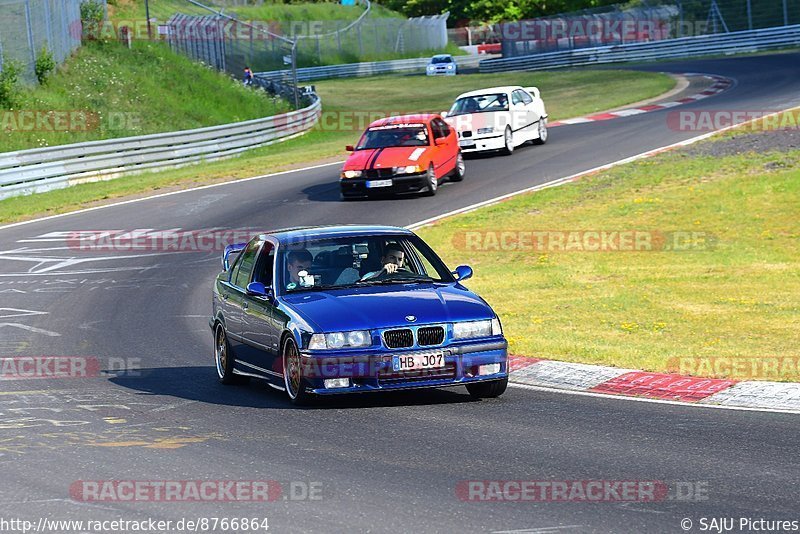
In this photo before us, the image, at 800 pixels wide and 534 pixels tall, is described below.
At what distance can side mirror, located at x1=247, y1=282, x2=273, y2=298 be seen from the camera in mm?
11219

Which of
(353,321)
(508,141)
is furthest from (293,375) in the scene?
(508,141)

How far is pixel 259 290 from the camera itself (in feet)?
36.8

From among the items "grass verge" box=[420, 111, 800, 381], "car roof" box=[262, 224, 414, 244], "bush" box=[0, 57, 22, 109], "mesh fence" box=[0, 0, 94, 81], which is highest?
"mesh fence" box=[0, 0, 94, 81]

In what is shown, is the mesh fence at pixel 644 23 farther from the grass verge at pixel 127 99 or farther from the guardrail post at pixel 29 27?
the guardrail post at pixel 29 27

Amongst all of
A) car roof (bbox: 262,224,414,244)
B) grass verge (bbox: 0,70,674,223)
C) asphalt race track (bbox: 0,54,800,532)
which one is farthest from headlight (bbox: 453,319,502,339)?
A: grass verge (bbox: 0,70,674,223)

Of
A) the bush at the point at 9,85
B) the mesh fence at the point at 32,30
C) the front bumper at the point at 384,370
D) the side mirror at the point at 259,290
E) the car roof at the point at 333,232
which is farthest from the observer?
the mesh fence at the point at 32,30

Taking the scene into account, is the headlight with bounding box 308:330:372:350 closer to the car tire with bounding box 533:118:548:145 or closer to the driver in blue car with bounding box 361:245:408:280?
the driver in blue car with bounding box 361:245:408:280

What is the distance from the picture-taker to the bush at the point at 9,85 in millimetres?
37219

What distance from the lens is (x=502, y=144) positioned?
3158cm

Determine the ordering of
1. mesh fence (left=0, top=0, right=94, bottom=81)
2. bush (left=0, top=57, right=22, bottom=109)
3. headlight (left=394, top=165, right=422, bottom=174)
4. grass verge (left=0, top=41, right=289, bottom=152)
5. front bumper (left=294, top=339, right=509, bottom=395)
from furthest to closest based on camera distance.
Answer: grass verge (left=0, top=41, right=289, bottom=152)
mesh fence (left=0, top=0, right=94, bottom=81)
bush (left=0, top=57, right=22, bottom=109)
headlight (left=394, top=165, right=422, bottom=174)
front bumper (left=294, top=339, right=509, bottom=395)

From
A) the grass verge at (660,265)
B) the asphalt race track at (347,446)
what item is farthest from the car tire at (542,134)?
the asphalt race track at (347,446)

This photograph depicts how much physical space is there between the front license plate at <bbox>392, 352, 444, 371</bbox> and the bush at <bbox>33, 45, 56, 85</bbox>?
3231 centimetres

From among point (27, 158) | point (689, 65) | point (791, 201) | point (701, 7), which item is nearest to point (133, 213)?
point (27, 158)

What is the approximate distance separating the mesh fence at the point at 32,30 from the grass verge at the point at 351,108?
7.24 meters
